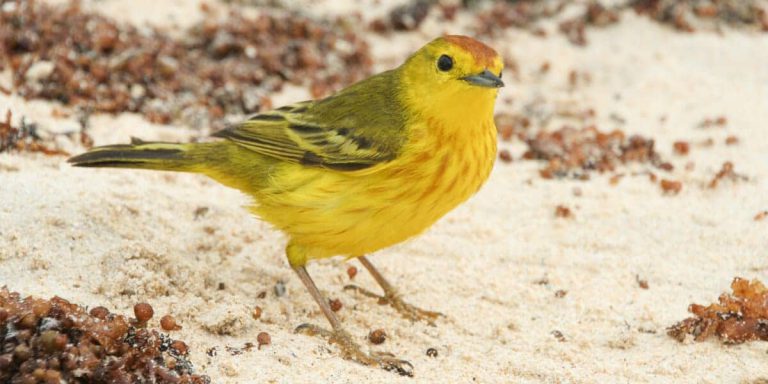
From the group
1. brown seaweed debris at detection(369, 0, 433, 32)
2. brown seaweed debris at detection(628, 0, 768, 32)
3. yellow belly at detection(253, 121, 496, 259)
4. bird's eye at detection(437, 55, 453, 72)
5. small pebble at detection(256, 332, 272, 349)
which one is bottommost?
small pebble at detection(256, 332, 272, 349)

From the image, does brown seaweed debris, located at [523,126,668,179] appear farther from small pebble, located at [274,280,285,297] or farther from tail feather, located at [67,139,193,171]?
tail feather, located at [67,139,193,171]

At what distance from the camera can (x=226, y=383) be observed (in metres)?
3.65

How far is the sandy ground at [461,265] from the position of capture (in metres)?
4.15

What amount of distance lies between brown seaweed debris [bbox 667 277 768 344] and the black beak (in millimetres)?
1525

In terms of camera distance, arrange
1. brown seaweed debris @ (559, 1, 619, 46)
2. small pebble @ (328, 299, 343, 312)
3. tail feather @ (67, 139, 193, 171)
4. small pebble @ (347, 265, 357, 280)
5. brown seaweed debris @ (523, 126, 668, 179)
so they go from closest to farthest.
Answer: tail feather @ (67, 139, 193, 171) < small pebble @ (328, 299, 343, 312) < small pebble @ (347, 265, 357, 280) < brown seaweed debris @ (523, 126, 668, 179) < brown seaweed debris @ (559, 1, 619, 46)

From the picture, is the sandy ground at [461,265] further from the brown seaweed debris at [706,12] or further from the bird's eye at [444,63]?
the brown seaweed debris at [706,12]

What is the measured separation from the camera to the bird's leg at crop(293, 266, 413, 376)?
4.16 metres

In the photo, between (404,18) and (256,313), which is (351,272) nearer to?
(256,313)

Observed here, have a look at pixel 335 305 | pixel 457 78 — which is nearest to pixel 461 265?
pixel 335 305

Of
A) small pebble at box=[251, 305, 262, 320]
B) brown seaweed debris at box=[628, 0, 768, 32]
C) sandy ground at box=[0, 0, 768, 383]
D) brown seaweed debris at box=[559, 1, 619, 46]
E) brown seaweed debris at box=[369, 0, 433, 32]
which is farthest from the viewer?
brown seaweed debris at box=[628, 0, 768, 32]

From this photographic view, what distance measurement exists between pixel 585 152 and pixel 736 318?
276cm

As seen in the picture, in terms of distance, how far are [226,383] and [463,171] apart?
161 centimetres

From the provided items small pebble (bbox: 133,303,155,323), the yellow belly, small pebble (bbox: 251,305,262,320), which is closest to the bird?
the yellow belly

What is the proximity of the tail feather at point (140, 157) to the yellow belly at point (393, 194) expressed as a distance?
0.79 meters
